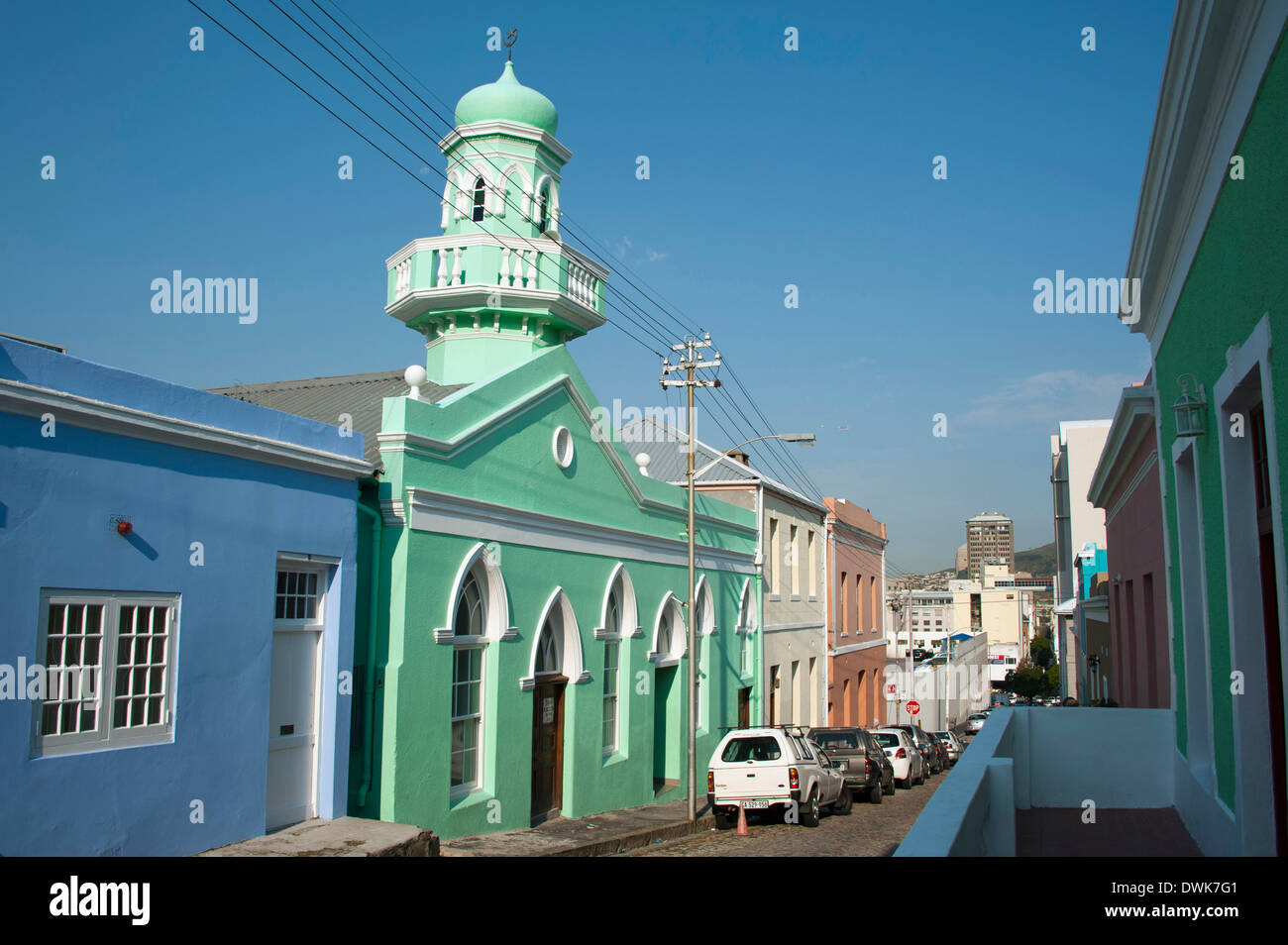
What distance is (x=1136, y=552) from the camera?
15.2 meters

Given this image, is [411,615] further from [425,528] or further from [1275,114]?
Answer: [1275,114]

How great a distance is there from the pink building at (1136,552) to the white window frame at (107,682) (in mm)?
10163

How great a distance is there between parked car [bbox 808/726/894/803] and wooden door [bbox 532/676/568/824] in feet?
22.9

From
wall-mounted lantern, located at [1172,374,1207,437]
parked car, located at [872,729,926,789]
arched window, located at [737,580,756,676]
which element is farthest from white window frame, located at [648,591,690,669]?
wall-mounted lantern, located at [1172,374,1207,437]

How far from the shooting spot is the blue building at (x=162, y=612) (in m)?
8.27

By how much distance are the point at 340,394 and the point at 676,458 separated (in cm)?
1351

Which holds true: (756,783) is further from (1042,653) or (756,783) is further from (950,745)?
(1042,653)

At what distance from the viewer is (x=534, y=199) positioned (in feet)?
60.4

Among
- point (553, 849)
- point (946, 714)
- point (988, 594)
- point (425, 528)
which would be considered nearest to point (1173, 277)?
point (425, 528)

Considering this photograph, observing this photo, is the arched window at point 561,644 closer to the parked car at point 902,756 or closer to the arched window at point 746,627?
the arched window at point 746,627

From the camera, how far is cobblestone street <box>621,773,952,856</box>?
14.2 meters

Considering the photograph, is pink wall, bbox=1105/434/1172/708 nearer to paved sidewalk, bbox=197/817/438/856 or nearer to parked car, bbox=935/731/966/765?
paved sidewalk, bbox=197/817/438/856

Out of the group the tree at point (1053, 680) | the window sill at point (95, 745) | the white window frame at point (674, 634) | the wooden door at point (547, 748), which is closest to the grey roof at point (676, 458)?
the white window frame at point (674, 634)
